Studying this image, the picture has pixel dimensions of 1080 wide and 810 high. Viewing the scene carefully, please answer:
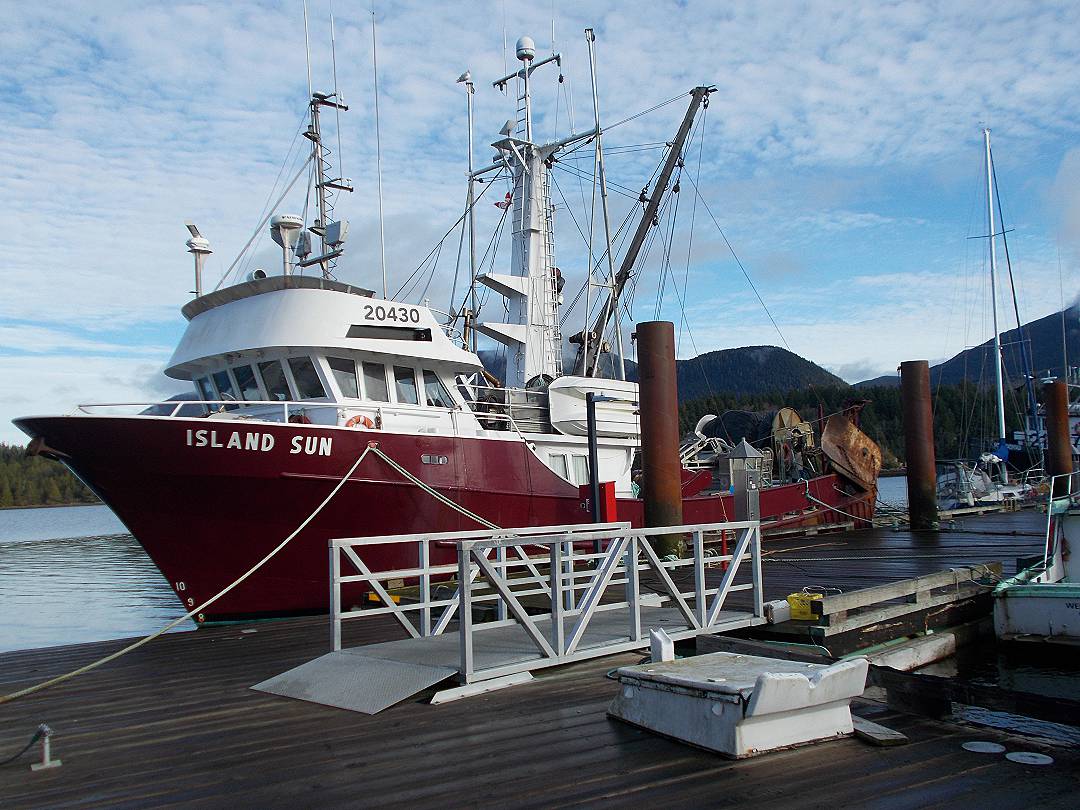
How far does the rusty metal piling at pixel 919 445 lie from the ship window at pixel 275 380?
49.2 ft

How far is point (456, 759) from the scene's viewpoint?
4.53 metres

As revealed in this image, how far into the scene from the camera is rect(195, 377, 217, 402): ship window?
13.6m

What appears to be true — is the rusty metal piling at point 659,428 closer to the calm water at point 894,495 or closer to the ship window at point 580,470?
the ship window at point 580,470

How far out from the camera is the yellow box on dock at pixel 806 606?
796 centimetres

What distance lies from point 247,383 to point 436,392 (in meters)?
3.02

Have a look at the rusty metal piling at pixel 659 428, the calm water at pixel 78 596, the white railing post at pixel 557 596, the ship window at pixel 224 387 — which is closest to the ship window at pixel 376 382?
the ship window at pixel 224 387

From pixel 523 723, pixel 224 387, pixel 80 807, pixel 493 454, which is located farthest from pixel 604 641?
pixel 224 387

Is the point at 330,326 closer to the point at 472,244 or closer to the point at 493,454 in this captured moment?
the point at 493,454

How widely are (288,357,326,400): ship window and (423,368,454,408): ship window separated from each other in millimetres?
1971

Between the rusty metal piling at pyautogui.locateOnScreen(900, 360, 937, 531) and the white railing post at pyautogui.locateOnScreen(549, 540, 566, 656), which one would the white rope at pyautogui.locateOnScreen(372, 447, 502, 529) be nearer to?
the white railing post at pyautogui.locateOnScreen(549, 540, 566, 656)

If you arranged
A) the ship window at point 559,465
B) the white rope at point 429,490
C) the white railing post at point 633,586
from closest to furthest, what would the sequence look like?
the white railing post at point 633,586 → the white rope at point 429,490 → the ship window at point 559,465

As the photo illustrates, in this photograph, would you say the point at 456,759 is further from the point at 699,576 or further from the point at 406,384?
the point at 406,384

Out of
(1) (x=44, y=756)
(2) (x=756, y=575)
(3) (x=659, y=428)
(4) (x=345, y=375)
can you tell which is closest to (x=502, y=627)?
(2) (x=756, y=575)

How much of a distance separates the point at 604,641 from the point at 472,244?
1451cm
